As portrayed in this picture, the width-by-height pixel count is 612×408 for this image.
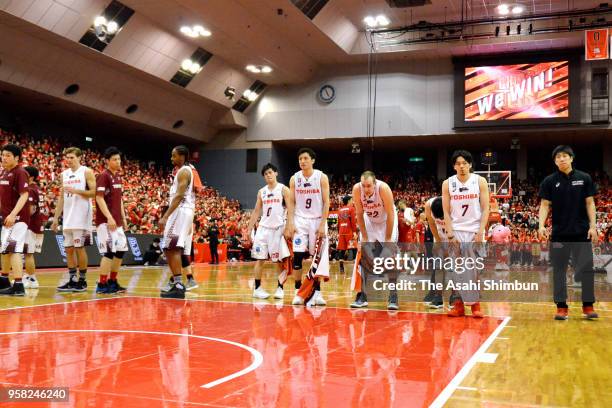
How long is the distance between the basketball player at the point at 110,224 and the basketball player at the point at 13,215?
1.08m

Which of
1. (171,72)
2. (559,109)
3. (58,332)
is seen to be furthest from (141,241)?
(559,109)

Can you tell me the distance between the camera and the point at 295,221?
851 centimetres

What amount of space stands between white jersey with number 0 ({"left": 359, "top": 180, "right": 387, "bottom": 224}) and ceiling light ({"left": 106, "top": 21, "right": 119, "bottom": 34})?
725 inches

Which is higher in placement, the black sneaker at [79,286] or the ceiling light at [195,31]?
the ceiling light at [195,31]

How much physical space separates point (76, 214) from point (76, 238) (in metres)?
0.39

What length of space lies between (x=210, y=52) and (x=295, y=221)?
73.7ft

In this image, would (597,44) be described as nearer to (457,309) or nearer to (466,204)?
(466,204)

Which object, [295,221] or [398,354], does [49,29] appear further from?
[398,354]

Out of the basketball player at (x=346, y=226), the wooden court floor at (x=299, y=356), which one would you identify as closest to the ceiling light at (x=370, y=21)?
the basketball player at (x=346, y=226)

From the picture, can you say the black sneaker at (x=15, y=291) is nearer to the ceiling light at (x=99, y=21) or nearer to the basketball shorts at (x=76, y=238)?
the basketball shorts at (x=76, y=238)

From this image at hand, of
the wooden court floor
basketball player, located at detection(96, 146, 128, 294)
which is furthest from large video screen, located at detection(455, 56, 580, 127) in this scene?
basketball player, located at detection(96, 146, 128, 294)

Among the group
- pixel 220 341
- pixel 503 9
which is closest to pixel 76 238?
pixel 220 341

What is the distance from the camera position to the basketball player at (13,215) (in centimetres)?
872

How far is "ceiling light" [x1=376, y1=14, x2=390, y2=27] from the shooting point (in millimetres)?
27734
